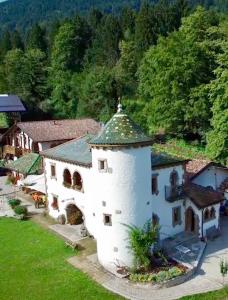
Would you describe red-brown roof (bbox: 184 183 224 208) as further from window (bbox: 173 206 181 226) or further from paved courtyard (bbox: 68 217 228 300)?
paved courtyard (bbox: 68 217 228 300)

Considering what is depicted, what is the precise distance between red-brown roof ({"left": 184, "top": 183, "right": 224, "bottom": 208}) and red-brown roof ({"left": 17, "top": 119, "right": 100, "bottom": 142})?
24.3 metres

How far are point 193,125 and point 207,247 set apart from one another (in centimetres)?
2730

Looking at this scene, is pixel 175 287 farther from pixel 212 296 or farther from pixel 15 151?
pixel 15 151

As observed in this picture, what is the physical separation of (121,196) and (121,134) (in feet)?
12.7

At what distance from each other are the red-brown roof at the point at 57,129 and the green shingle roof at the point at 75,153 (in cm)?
1751

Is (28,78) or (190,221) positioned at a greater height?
(28,78)

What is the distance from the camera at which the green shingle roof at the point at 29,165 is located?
150 feet

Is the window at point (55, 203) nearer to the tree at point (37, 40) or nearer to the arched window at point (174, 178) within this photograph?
the arched window at point (174, 178)

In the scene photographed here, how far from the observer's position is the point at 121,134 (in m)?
26.5

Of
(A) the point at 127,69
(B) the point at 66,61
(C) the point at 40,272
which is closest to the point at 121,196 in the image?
(C) the point at 40,272

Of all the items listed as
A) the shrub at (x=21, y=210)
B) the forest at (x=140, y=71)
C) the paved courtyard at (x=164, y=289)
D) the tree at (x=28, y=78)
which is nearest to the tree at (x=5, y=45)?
the forest at (x=140, y=71)

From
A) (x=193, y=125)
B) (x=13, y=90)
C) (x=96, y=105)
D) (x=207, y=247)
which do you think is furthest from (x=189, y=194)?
(x=13, y=90)

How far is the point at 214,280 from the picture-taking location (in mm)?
25734

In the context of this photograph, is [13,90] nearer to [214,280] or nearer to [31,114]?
[31,114]
